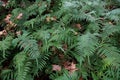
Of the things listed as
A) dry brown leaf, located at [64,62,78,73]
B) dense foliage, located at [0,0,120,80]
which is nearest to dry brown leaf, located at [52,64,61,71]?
dense foliage, located at [0,0,120,80]

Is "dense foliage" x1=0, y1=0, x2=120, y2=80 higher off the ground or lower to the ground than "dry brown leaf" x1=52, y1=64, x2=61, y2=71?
higher

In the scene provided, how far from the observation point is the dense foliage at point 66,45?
3.44 m

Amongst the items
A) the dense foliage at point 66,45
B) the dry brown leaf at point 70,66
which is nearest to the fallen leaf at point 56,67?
the dense foliage at point 66,45

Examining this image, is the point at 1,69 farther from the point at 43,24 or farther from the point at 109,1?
the point at 109,1

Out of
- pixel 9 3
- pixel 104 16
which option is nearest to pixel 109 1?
pixel 104 16

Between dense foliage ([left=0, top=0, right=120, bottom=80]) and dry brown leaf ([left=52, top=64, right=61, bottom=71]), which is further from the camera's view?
dry brown leaf ([left=52, top=64, right=61, bottom=71])

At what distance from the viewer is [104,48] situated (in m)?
3.46

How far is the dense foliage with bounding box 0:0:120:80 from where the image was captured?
344cm

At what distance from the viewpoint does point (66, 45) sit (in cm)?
381

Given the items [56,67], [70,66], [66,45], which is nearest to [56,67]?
[56,67]

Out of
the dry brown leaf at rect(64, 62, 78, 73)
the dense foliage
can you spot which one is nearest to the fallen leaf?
the dense foliage

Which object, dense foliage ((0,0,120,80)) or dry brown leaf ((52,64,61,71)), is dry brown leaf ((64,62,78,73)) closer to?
dense foliage ((0,0,120,80))

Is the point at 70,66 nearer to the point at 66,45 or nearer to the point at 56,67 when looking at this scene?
the point at 56,67

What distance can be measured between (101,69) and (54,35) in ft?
3.25
